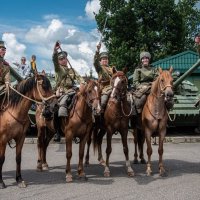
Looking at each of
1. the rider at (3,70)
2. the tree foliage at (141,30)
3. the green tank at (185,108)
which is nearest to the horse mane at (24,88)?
the rider at (3,70)

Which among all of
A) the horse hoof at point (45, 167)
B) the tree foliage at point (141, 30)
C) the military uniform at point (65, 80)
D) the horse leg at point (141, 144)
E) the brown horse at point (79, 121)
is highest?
the tree foliage at point (141, 30)

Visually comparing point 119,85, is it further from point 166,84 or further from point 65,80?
point 65,80

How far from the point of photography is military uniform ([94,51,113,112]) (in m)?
10.6

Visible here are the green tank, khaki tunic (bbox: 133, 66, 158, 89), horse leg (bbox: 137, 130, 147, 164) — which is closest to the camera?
khaki tunic (bbox: 133, 66, 158, 89)

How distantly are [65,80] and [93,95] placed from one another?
1.46 metres

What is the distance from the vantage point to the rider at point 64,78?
998cm

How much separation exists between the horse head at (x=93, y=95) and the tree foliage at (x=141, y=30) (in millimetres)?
23992

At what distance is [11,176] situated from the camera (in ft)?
33.4

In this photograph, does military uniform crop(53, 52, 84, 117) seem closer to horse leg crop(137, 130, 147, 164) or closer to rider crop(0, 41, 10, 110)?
rider crop(0, 41, 10, 110)

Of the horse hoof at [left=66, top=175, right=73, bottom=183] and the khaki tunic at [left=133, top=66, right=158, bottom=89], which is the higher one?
the khaki tunic at [left=133, top=66, right=158, bottom=89]

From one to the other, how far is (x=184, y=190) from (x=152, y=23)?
27.8 m

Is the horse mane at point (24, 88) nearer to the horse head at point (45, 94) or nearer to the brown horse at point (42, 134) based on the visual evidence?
the horse head at point (45, 94)

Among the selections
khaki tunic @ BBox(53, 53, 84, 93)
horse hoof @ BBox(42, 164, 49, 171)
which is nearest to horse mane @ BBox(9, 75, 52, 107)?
khaki tunic @ BBox(53, 53, 84, 93)

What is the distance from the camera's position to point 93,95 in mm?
9305
